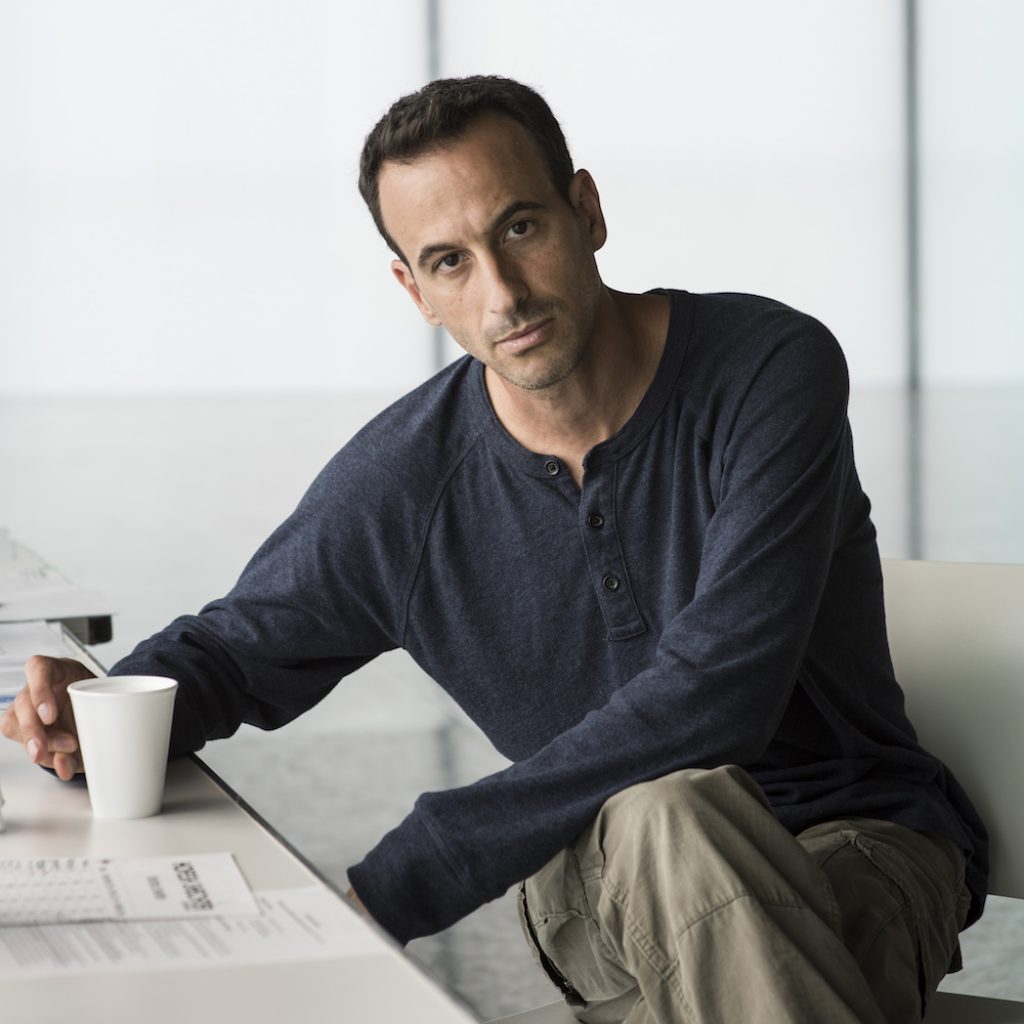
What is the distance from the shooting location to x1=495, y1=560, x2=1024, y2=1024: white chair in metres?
1.35

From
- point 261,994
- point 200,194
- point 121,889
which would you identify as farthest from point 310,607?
point 200,194

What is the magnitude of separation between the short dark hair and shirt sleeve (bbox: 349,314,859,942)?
11.9 inches

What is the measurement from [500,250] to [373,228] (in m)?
6.23

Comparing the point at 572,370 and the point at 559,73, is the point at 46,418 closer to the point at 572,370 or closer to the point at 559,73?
the point at 559,73

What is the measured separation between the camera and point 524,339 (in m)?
1.37

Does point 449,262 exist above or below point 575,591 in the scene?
above

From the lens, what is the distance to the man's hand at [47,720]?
1067mm

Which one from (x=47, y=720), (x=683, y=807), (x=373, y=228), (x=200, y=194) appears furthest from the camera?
(x=200, y=194)

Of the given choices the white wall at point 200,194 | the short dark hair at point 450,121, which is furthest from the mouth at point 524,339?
the white wall at point 200,194

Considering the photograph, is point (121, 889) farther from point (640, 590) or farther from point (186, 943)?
point (640, 590)

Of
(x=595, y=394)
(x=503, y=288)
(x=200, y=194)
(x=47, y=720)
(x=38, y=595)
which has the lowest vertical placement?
(x=38, y=595)

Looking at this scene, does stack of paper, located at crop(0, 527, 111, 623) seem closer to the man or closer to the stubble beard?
the man

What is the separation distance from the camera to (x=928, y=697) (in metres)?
1.41

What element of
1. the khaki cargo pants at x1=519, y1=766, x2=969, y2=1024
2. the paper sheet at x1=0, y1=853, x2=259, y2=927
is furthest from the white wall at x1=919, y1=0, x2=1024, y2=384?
the paper sheet at x1=0, y1=853, x2=259, y2=927
